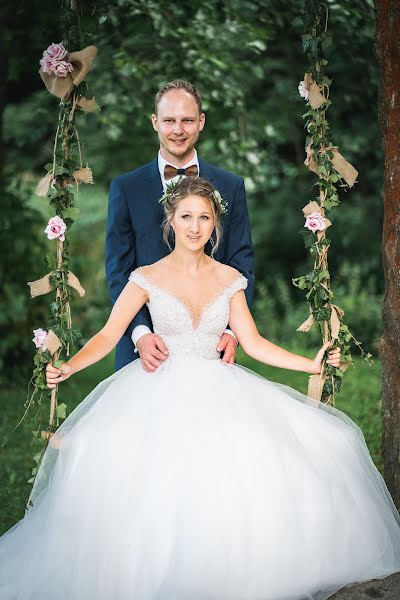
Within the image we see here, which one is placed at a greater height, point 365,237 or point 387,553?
point 365,237

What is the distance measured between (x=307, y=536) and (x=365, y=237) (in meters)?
10.0

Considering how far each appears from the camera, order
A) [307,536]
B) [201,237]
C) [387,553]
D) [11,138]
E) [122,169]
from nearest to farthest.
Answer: [307,536], [387,553], [201,237], [11,138], [122,169]

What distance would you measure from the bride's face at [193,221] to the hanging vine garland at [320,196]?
0.44 metres

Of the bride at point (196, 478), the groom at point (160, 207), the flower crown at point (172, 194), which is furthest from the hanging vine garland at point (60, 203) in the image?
the flower crown at point (172, 194)

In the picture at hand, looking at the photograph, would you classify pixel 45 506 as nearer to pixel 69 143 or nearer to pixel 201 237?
pixel 201 237

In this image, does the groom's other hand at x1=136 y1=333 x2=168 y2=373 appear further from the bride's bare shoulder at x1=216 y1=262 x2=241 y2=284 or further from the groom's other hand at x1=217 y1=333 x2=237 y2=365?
the bride's bare shoulder at x1=216 y1=262 x2=241 y2=284

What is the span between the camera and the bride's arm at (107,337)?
12.0ft

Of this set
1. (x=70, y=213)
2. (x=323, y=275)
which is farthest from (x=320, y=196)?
(x=70, y=213)

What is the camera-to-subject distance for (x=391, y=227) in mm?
4090

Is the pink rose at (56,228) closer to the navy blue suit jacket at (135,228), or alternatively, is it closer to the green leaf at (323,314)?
the navy blue suit jacket at (135,228)

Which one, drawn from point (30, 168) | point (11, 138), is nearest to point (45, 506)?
point (11, 138)

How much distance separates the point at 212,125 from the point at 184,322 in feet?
20.3

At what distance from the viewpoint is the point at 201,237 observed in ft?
12.3

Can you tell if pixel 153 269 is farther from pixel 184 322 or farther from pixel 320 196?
pixel 320 196
